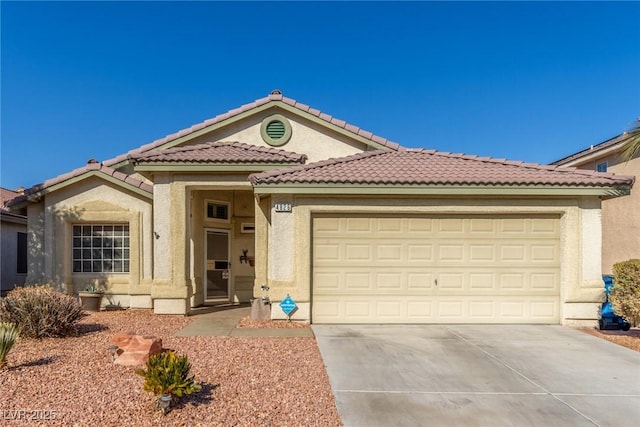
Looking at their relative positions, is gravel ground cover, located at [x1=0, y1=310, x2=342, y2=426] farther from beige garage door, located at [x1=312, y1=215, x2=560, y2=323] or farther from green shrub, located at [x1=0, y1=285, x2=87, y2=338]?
beige garage door, located at [x1=312, y1=215, x2=560, y2=323]

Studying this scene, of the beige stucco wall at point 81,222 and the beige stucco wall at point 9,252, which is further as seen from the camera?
the beige stucco wall at point 9,252

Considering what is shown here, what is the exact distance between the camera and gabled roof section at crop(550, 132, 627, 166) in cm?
1511

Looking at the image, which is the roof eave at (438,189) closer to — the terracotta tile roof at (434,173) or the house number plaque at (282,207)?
the terracotta tile roof at (434,173)

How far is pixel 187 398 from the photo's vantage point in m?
4.55

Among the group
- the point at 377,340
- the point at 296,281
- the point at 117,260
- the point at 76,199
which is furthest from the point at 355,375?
the point at 76,199

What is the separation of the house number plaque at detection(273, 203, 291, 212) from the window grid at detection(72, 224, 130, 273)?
507 centimetres

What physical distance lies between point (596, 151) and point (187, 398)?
1831 centimetres

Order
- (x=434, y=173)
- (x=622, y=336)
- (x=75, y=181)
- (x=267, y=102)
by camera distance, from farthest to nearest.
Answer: (x=267, y=102) < (x=75, y=181) < (x=434, y=173) < (x=622, y=336)

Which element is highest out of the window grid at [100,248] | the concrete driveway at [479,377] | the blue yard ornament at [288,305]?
the window grid at [100,248]

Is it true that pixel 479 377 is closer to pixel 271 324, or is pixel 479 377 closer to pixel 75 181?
pixel 271 324

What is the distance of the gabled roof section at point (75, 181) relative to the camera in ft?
35.4

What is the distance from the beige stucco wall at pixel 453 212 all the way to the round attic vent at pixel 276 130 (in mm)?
3464

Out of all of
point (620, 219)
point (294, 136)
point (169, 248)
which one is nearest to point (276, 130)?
point (294, 136)

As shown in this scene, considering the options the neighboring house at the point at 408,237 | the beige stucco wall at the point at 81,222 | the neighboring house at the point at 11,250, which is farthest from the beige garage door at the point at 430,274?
the neighboring house at the point at 11,250
